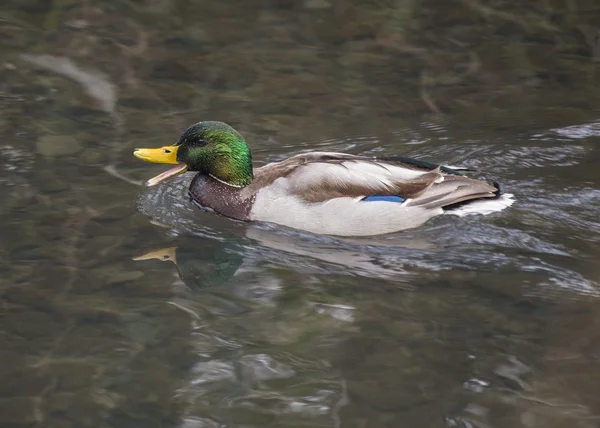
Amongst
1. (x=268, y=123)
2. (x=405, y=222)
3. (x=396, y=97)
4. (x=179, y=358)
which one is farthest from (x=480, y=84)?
(x=179, y=358)

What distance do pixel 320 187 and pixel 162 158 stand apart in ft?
4.24

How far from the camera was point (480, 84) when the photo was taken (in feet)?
34.8

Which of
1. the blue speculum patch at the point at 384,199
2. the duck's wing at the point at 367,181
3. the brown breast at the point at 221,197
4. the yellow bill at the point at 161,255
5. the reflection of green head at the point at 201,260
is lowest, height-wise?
the reflection of green head at the point at 201,260

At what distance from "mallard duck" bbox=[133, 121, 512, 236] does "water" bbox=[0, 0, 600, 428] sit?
14 centimetres

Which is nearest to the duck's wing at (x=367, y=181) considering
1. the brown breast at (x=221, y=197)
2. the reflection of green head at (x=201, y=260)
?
the brown breast at (x=221, y=197)

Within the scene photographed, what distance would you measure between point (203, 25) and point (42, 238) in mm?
5217

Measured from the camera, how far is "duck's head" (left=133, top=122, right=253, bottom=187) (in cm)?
812

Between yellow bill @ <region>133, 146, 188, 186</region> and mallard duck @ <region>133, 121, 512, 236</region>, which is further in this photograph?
yellow bill @ <region>133, 146, 188, 186</region>

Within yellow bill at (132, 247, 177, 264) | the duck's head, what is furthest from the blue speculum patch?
yellow bill at (132, 247, 177, 264)

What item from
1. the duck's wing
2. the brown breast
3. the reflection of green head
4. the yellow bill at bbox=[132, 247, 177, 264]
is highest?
the duck's wing

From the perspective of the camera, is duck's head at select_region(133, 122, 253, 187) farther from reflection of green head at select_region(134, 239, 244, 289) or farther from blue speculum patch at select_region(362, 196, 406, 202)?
blue speculum patch at select_region(362, 196, 406, 202)

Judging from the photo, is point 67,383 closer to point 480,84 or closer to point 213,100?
point 213,100

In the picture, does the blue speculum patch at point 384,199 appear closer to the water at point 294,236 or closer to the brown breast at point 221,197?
the water at point 294,236

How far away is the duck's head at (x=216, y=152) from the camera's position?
26.6 feet
